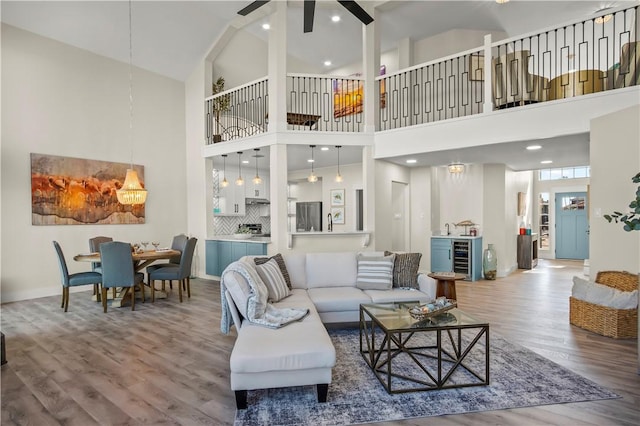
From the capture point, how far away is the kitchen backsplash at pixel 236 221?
862 cm

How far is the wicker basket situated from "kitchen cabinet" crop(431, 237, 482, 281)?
2.86 m

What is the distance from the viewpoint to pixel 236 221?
902 centimetres

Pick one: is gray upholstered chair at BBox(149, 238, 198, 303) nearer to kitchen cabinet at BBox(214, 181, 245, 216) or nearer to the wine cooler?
kitchen cabinet at BBox(214, 181, 245, 216)

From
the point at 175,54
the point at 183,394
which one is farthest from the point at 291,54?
the point at 183,394

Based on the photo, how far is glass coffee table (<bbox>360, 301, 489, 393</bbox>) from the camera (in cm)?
257

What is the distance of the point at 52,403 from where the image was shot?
2.49 m

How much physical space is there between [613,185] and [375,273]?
9.79 ft

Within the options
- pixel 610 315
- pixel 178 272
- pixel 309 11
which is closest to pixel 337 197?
pixel 178 272

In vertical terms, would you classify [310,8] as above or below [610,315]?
above

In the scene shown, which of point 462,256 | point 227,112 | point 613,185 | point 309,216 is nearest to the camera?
point 613,185

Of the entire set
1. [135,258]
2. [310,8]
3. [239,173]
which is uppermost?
[310,8]

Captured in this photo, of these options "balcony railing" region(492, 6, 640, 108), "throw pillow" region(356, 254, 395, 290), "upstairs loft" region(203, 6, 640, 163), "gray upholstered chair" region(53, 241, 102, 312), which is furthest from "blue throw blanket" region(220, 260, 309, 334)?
"balcony railing" region(492, 6, 640, 108)

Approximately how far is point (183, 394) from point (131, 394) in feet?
1.31

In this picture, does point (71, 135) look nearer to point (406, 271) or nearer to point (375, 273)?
point (375, 273)
